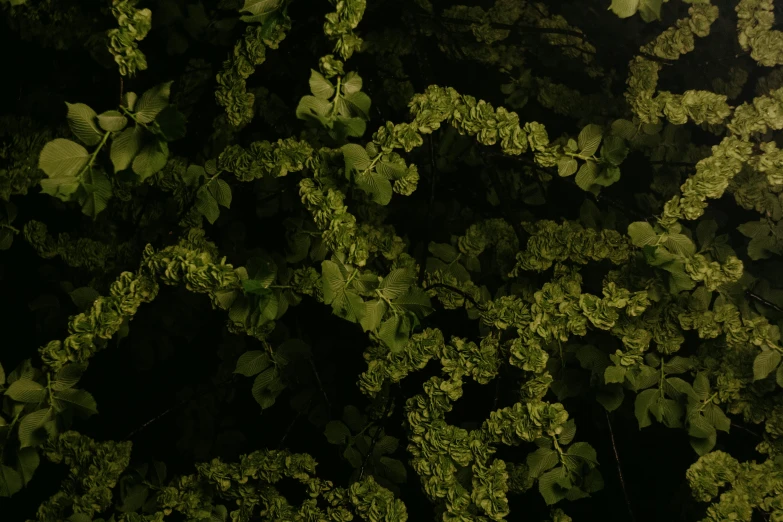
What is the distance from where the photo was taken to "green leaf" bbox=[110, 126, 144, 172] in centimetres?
93

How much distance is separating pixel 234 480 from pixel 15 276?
0.97 m

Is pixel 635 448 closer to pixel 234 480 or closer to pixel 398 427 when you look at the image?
pixel 398 427

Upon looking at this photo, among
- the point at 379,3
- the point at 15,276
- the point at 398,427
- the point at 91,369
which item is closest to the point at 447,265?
the point at 398,427

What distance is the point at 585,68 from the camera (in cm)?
181

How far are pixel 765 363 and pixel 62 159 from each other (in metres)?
1.38

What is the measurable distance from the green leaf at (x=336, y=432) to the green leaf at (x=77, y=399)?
1.56 feet

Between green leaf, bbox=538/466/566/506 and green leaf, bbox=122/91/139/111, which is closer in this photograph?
green leaf, bbox=122/91/139/111

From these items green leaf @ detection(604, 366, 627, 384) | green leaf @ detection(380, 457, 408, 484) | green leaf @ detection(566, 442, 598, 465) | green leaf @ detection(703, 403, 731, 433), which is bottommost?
green leaf @ detection(380, 457, 408, 484)

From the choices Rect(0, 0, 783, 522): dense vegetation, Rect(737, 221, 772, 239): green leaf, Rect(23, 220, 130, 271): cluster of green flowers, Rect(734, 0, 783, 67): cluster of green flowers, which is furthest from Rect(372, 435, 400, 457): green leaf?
Rect(734, 0, 783, 67): cluster of green flowers

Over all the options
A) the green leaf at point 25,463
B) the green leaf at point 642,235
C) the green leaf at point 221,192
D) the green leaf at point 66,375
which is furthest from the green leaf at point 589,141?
the green leaf at point 25,463

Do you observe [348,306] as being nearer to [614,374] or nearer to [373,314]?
[373,314]

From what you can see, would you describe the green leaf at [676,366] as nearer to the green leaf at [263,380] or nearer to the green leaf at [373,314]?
the green leaf at [373,314]

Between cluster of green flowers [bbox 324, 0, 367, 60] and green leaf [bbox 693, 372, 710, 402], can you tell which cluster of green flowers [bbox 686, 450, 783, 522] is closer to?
green leaf [bbox 693, 372, 710, 402]

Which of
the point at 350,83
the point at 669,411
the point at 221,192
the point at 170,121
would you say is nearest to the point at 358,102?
the point at 350,83
